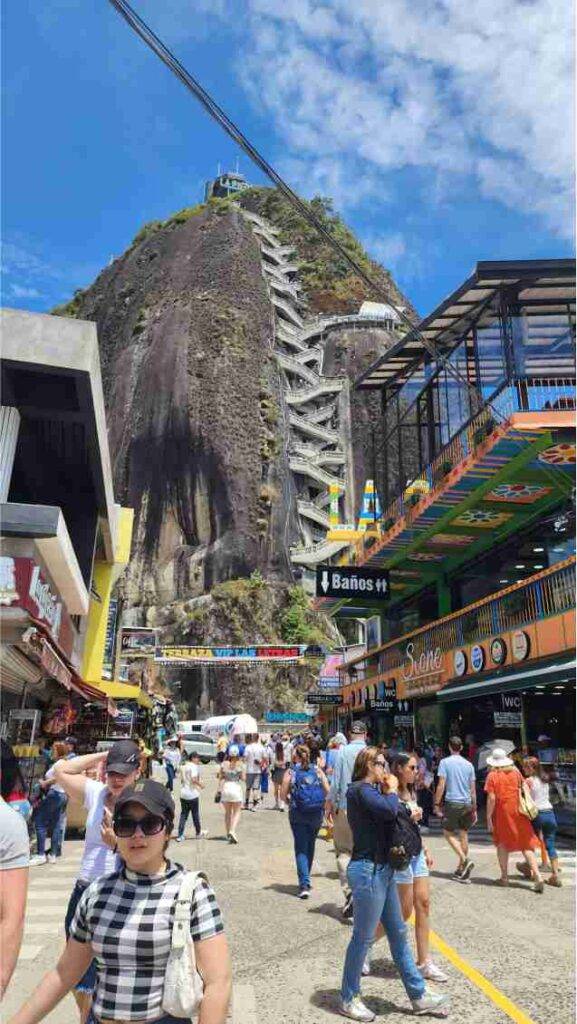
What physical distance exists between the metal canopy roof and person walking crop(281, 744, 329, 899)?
37.6 ft

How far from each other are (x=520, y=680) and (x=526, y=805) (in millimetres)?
5977

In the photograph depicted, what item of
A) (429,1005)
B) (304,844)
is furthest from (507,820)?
(429,1005)

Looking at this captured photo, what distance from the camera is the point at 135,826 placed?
2.32 m

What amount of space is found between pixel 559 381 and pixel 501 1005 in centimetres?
1409

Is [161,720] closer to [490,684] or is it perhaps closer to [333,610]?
[333,610]

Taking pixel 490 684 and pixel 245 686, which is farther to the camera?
pixel 245 686

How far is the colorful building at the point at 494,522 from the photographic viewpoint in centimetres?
1420

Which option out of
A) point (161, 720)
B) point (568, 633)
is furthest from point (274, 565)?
point (568, 633)

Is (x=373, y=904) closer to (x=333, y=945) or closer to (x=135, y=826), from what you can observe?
(x=333, y=945)

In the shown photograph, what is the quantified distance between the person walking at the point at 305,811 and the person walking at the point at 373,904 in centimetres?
271

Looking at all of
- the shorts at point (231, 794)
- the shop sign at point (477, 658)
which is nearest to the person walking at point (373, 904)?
the shorts at point (231, 794)

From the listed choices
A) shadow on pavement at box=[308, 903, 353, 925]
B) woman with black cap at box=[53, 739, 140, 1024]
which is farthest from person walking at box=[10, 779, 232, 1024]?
shadow on pavement at box=[308, 903, 353, 925]

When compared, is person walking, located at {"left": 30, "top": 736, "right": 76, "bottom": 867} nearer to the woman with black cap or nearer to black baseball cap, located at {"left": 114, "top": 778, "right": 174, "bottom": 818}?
the woman with black cap

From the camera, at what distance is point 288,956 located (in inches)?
211
